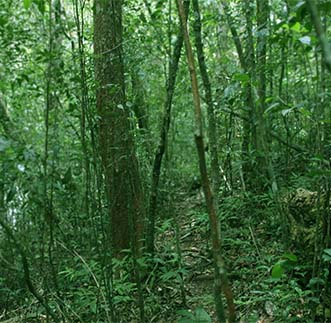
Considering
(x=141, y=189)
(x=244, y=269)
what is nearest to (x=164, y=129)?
(x=141, y=189)

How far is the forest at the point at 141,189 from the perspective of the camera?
9.47ft

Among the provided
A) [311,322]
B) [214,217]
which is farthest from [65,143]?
[214,217]

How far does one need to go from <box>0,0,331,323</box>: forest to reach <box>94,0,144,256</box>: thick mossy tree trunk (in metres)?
0.02

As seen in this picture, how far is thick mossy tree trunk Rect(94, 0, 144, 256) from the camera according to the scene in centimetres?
362

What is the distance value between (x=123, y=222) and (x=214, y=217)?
8.97 ft

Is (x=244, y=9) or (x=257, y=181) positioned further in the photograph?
(x=257, y=181)

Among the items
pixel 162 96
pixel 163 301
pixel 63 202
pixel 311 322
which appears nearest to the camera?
pixel 311 322

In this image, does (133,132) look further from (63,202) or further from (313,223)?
(313,223)

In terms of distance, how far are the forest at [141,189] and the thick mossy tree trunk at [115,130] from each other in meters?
0.02

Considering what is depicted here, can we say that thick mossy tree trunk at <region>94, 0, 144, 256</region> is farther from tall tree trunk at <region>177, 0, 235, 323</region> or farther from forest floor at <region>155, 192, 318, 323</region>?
tall tree trunk at <region>177, 0, 235, 323</region>

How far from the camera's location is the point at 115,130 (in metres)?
4.00

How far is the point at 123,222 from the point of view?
4434mm

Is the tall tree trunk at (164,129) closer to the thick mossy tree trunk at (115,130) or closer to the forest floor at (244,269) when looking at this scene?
the thick mossy tree trunk at (115,130)

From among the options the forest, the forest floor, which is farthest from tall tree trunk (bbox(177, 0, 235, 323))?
the forest floor
